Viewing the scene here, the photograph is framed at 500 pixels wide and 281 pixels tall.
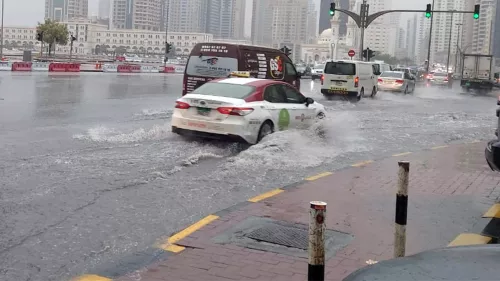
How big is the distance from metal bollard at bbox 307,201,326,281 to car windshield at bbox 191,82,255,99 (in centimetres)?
815

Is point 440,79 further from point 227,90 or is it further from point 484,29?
point 484,29

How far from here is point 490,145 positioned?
23.3ft

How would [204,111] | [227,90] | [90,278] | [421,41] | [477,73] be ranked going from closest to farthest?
1. [90,278]
2. [204,111]
3. [227,90]
4. [477,73]
5. [421,41]

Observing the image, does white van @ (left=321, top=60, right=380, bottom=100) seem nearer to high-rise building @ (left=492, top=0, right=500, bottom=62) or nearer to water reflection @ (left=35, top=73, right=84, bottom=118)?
water reflection @ (left=35, top=73, right=84, bottom=118)

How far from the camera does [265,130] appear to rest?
11.7 m

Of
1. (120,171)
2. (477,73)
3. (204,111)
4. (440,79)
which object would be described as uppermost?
(477,73)

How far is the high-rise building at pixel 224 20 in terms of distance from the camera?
128125 millimetres

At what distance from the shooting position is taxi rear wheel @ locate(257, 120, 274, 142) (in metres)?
11.5

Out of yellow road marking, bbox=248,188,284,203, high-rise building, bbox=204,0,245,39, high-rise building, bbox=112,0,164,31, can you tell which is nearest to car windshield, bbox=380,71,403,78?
yellow road marking, bbox=248,188,284,203

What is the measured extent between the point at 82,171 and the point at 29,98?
38.4 feet

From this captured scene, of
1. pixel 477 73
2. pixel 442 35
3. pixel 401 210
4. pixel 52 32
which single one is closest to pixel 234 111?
pixel 401 210

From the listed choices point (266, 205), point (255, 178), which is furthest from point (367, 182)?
point (266, 205)

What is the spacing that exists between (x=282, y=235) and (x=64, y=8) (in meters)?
160

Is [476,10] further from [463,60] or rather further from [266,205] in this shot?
[266,205]
